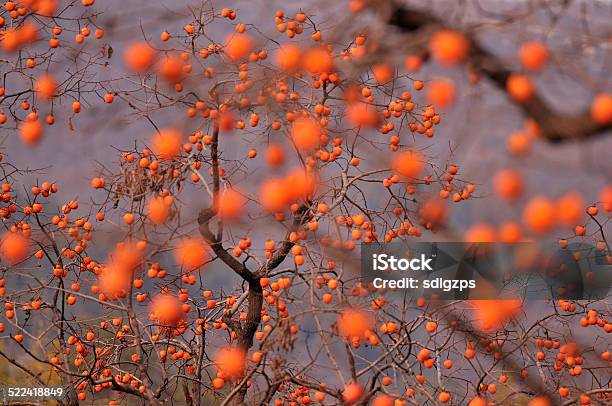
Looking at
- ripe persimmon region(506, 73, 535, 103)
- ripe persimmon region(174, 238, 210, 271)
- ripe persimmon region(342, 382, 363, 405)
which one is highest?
ripe persimmon region(506, 73, 535, 103)

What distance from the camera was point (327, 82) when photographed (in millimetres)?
3230

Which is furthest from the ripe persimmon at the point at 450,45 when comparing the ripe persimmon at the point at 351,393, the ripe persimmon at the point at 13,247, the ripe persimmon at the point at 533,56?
the ripe persimmon at the point at 13,247

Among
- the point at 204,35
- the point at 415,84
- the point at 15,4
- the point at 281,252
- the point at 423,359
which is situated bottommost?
the point at 423,359

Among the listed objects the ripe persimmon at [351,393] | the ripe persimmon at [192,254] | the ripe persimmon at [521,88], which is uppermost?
the ripe persimmon at [521,88]

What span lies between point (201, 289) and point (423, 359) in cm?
→ 116

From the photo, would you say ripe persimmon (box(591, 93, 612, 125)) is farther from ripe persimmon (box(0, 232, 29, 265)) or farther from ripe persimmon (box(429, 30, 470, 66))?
ripe persimmon (box(0, 232, 29, 265))

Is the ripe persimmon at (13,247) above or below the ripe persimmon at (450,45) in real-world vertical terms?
below

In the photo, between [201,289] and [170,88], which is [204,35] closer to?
[170,88]

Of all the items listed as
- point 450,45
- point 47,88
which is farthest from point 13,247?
point 450,45

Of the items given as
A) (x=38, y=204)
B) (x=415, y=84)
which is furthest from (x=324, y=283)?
(x=38, y=204)

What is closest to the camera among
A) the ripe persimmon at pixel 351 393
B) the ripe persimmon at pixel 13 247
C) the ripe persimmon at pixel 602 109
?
the ripe persimmon at pixel 602 109

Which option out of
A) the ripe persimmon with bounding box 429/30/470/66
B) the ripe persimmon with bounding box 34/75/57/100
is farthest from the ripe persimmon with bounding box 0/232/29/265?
the ripe persimmon with bounding box 429/30/470/66

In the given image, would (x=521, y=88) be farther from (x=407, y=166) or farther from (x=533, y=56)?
(x=407, y=166)

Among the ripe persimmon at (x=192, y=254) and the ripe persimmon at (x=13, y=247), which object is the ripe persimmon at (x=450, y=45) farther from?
the ripe persimmon at (x=13, y=247)
